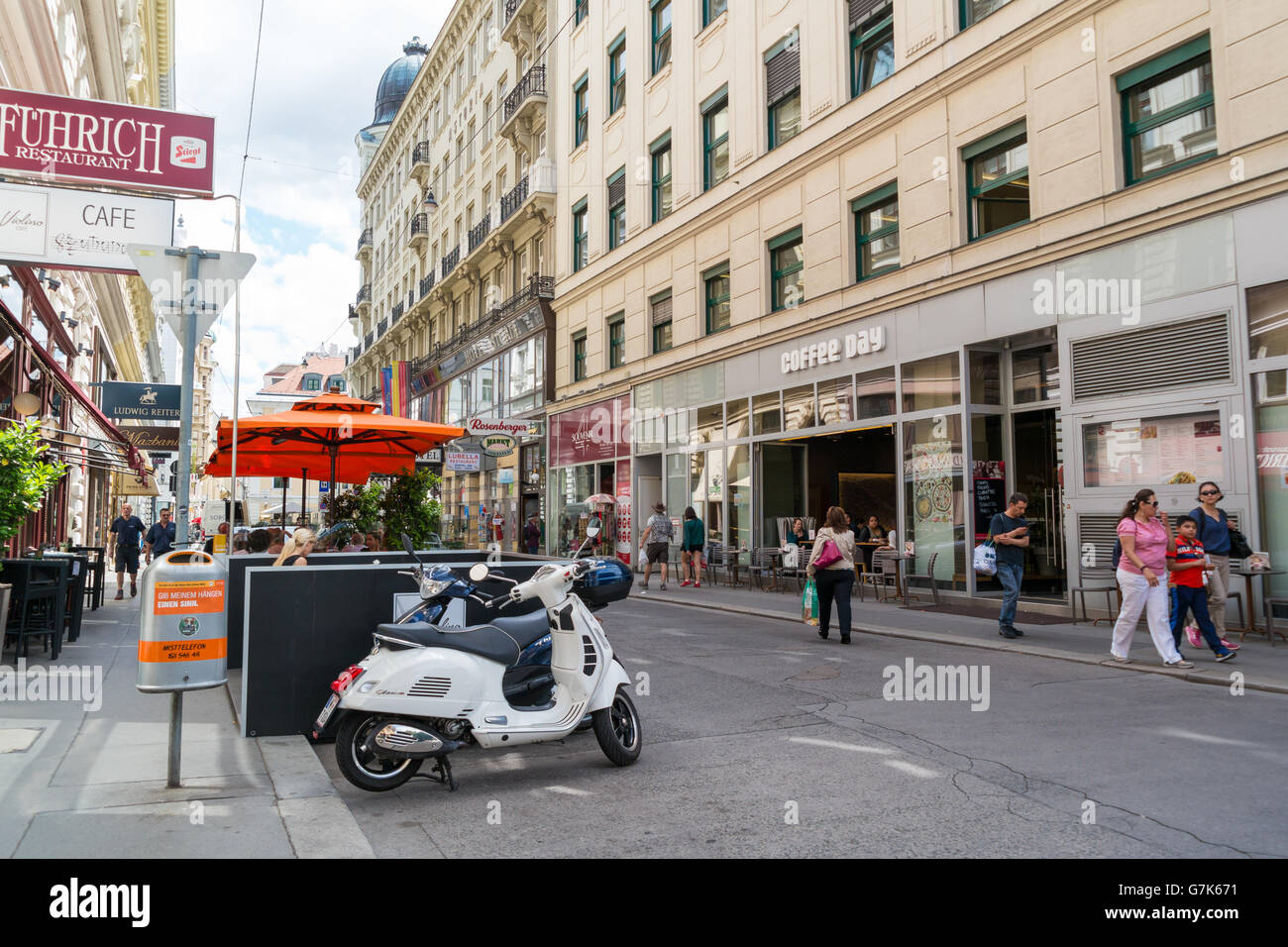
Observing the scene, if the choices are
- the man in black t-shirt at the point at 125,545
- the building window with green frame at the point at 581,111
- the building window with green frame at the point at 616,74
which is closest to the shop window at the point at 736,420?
the building window with green frame at the point at 616,74

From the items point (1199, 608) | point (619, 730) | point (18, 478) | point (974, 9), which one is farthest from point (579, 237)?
point (619, 730)

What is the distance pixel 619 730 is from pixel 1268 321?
31.5ft

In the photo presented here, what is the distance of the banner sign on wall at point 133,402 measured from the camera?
24453mm

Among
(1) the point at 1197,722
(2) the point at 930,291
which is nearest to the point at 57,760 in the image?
(1) the point at 1197,722

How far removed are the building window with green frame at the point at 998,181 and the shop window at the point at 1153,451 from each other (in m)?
3.61

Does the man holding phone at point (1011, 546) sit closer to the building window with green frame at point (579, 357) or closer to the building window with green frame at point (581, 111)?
the building window with green frame at point (579, 357)

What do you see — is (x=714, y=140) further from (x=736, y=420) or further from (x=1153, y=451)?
(x=1153, y=451)

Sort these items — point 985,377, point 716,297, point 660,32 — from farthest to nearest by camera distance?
point 660,32 → point 716,297 → point 985,377

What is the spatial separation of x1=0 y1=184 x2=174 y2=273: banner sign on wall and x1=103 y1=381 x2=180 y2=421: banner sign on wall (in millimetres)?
14864

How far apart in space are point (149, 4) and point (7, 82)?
24.4 meters

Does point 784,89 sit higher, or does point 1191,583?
point 784,89

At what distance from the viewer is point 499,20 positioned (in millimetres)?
35688

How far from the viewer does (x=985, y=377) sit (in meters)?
15.1

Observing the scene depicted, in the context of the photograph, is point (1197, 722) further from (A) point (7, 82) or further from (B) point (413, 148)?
(B) point (413, 148)
